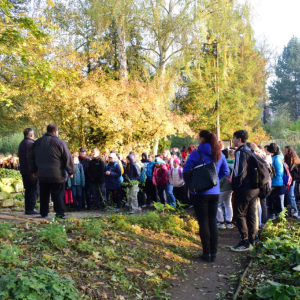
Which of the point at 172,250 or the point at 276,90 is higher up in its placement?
the point at 276,90

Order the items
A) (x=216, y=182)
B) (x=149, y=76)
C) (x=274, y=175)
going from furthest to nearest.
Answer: (x=149, y=76) → (x=274, y=175) → (x=216, y=182)

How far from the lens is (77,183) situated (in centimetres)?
1087

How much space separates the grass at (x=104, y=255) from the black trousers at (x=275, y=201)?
3350 mm

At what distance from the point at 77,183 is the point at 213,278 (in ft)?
21.5

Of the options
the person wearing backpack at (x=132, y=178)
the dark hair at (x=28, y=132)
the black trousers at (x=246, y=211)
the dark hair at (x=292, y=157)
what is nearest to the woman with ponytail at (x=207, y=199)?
the black trousers at (x=246, y=211)

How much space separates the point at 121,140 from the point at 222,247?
39.2 feet

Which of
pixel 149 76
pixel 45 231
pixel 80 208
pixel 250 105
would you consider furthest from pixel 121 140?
pixel 250 105

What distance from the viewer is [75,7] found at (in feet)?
63.1

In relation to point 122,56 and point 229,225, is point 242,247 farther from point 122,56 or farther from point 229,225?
point 122,56

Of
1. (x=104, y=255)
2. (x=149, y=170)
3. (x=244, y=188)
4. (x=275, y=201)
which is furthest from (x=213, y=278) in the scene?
(x=149, y=170)

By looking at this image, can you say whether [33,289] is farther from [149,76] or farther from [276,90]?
[276,90]

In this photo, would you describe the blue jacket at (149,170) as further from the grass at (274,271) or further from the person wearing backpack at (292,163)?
the grass at (274,271)

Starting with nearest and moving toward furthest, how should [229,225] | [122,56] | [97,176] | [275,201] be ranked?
[229,225], [275,201], [97,176], [122,56]

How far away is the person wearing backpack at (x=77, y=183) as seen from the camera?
10875 millimetres
